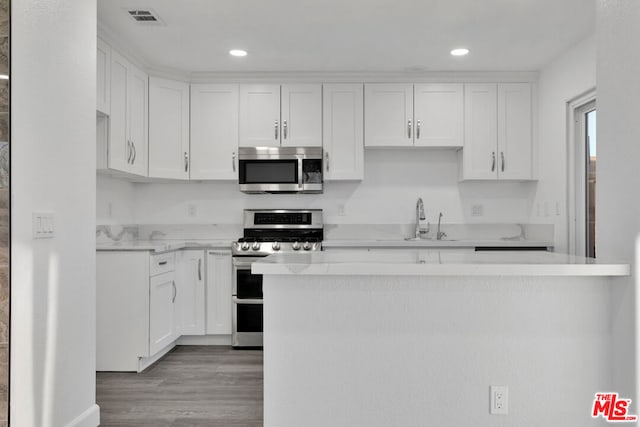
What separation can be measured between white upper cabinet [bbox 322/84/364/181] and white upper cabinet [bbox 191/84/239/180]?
0.82 m

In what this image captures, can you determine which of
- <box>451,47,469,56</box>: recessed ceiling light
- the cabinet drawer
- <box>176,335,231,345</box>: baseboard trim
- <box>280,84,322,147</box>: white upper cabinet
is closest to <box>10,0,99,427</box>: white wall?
the cabinet drawer

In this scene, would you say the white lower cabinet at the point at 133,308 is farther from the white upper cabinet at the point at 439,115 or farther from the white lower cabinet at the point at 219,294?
the white upper cabinet at the point at 439,115

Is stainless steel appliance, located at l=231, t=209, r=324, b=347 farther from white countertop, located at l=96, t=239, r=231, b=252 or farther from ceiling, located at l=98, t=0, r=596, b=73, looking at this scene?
ceiling, located at l=98, t=0, r=596, b=73

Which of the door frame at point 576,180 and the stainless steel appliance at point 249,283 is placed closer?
the door frame at point 576,180

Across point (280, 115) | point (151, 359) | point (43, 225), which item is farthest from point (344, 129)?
point (43, 225)

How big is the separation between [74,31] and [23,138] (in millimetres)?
694

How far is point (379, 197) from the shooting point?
4.93 meters

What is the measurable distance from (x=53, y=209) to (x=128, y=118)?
1.97 m

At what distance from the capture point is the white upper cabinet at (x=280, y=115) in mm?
4598

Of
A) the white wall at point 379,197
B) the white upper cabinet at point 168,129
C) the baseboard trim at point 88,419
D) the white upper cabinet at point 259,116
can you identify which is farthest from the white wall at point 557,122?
the baseboard trim at point 88,419

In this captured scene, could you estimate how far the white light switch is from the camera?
6.94 ft

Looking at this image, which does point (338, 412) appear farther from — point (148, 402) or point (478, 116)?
point (478, 116)

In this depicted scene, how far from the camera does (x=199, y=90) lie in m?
4.63

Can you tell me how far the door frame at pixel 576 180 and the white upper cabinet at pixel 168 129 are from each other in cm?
321
